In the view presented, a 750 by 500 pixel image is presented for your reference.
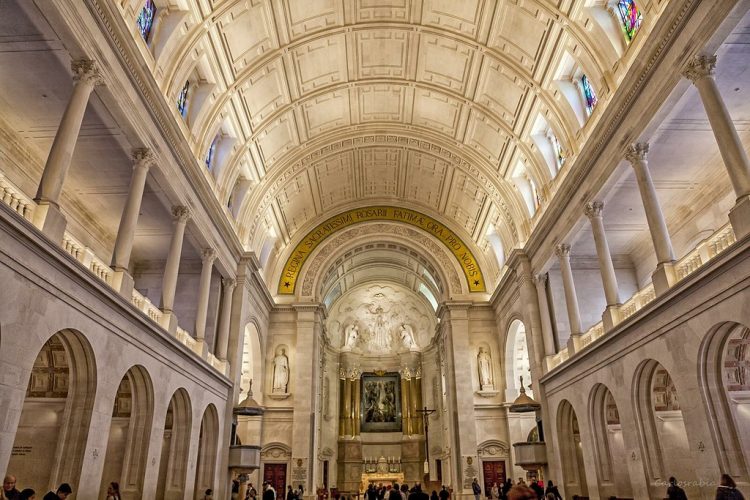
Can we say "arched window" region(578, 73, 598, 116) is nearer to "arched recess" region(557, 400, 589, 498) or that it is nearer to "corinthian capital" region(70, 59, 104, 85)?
"arched recess" region(557, 400, 589, 498)

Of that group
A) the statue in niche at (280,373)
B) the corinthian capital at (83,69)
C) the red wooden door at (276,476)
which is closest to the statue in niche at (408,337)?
the statue in niche at (280,373)

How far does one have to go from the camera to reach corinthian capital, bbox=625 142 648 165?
13.6m

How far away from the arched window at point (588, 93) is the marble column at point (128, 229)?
1288cm

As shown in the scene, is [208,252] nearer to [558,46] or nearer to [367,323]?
[558,46]

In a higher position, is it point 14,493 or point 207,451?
point 207,451

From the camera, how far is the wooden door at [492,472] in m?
24.5

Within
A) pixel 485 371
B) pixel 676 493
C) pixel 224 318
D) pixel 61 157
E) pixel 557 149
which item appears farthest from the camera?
pixel 485 371

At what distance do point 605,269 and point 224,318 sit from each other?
13637 mm

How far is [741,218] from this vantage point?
959cm

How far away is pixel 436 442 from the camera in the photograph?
33.7m

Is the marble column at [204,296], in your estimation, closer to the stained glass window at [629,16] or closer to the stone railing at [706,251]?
the stone railing at [706,251]

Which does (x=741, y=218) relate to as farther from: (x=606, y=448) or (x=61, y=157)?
(x=61, y=157)

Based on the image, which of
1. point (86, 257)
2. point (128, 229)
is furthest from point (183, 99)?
point (86, 257)

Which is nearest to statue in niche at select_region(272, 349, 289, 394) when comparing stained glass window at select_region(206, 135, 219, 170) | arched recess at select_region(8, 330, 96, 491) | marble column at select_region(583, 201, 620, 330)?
stained glass window at select_region(206, 135, 219, 170)
